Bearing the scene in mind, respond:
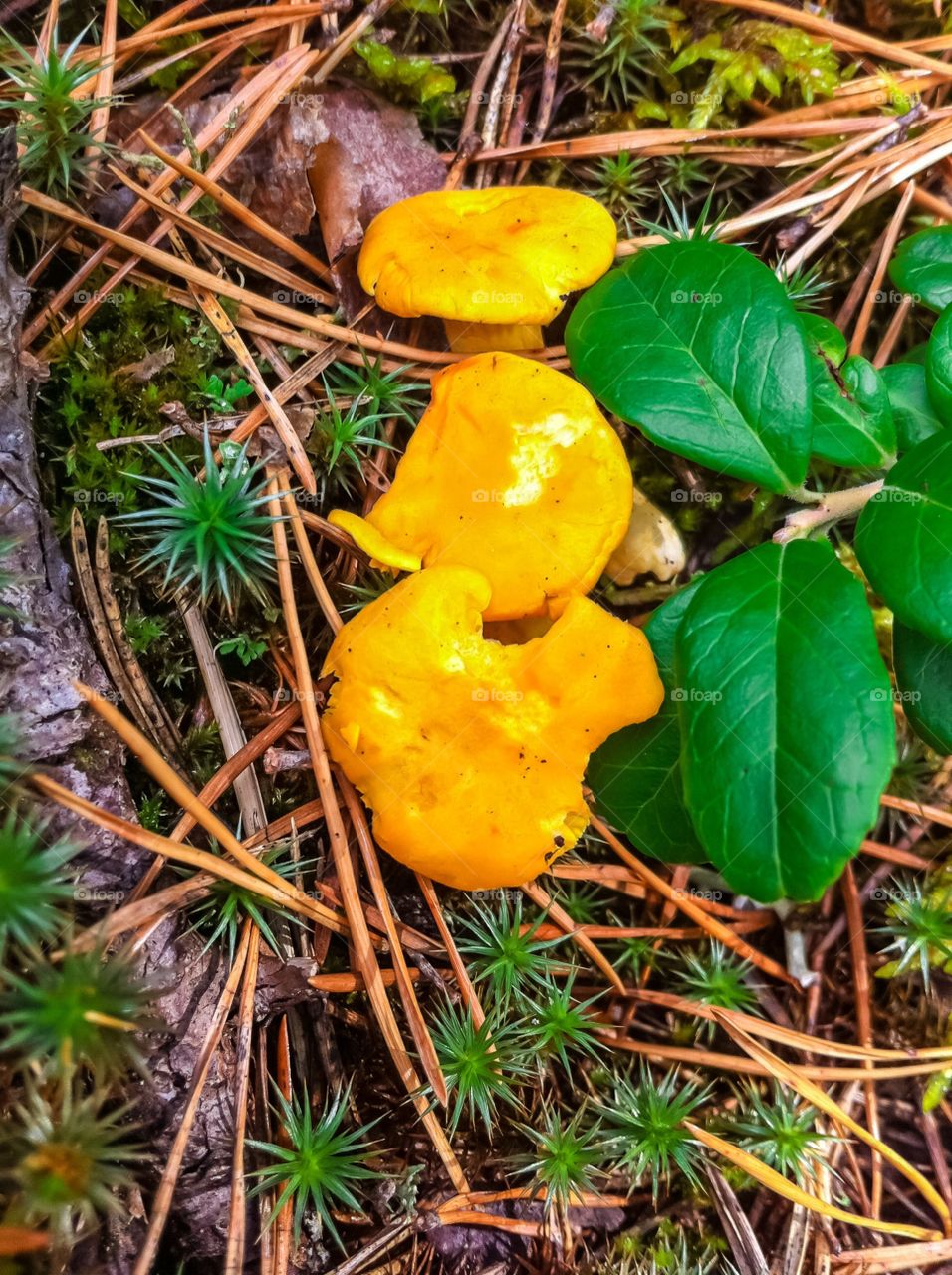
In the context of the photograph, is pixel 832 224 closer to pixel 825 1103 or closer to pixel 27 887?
pixel 825 1103

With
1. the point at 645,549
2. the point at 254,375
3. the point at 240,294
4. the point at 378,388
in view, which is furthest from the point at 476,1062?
the point at 240,294

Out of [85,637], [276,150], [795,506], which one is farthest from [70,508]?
[795,506]

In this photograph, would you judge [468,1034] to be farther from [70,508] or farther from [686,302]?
[686,302]

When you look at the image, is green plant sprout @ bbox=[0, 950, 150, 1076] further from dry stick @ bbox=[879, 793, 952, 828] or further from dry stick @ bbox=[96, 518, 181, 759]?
dry stick @ bbox=[879, 793, 952, 828]

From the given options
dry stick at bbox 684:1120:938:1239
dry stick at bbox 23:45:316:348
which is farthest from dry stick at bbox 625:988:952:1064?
dry stick at bbox 23:45:316:348

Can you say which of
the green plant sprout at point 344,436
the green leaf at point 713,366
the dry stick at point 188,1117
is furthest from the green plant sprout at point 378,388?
the dry stick at point 188,1117
